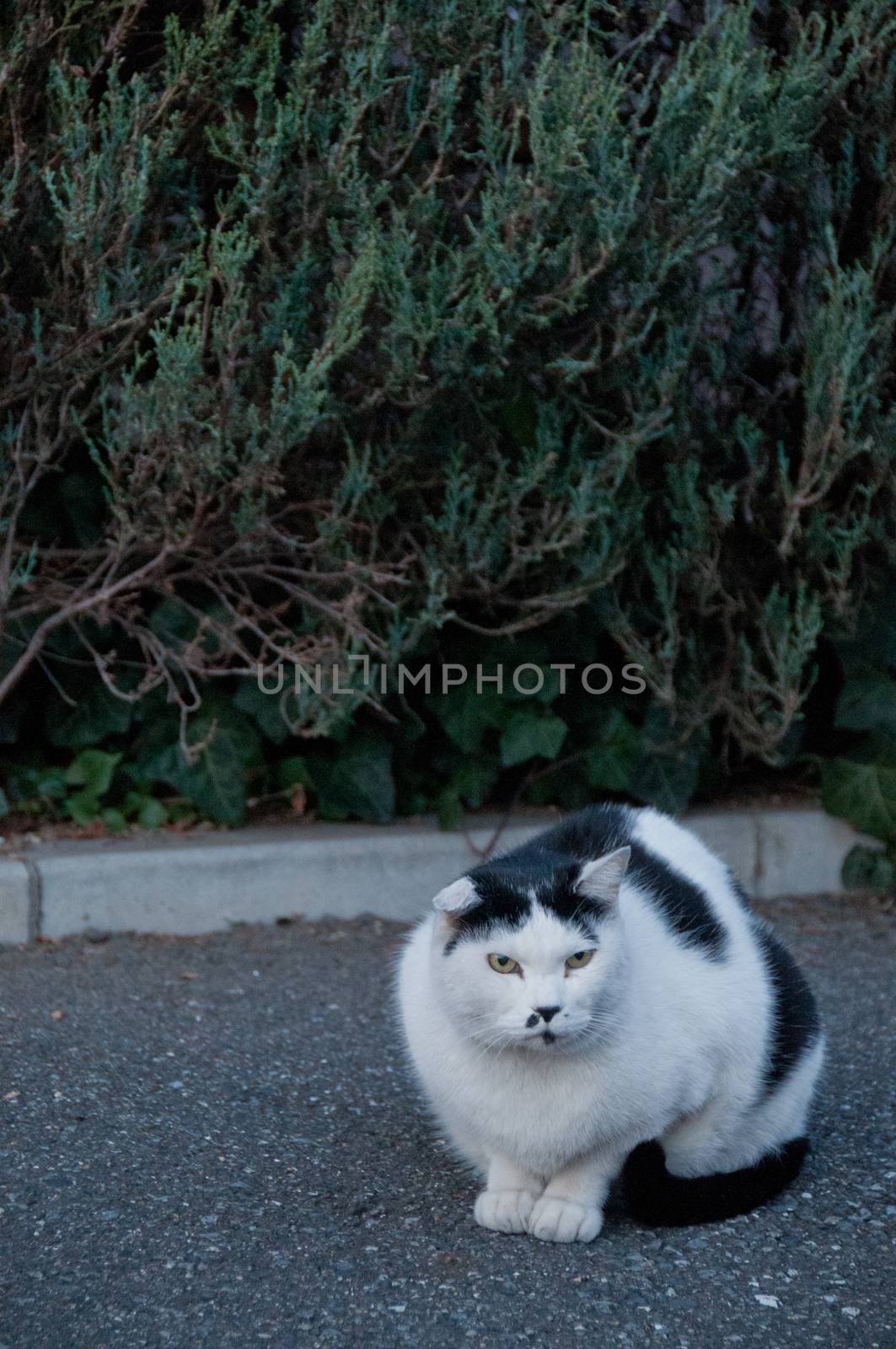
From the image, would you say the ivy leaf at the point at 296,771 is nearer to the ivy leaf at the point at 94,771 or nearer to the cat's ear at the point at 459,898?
the ivy leaf at the point at 94,771

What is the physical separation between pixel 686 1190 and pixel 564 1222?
9.5 inches

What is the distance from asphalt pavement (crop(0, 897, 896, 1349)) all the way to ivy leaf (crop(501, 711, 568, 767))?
1046mm

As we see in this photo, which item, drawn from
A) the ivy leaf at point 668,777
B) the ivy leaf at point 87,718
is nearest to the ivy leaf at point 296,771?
the ivy leaf at point 87,718

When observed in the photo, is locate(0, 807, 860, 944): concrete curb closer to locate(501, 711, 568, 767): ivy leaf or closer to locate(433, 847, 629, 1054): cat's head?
locate(501, 711, 568, 767): ivy leaf

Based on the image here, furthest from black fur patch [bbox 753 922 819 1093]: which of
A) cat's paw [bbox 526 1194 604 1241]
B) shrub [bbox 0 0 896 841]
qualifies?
shrub [bbox 0 0 896 841]

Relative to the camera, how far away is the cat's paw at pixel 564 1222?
243cm

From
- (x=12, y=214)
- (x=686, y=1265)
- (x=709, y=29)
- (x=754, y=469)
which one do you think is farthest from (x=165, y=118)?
(x=686, y=1265)

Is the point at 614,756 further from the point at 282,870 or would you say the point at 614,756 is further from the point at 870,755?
the point at 282,870

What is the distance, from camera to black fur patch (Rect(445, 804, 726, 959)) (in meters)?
2.39

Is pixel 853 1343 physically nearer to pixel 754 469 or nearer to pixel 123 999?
pixel 123 999

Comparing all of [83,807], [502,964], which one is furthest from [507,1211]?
[83,807]

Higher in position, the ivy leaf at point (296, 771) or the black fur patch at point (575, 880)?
the black fur patch at point (575, 880)

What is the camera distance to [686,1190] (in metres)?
2.52

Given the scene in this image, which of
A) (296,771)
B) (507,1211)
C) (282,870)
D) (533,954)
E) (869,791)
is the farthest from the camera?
(869,791)
